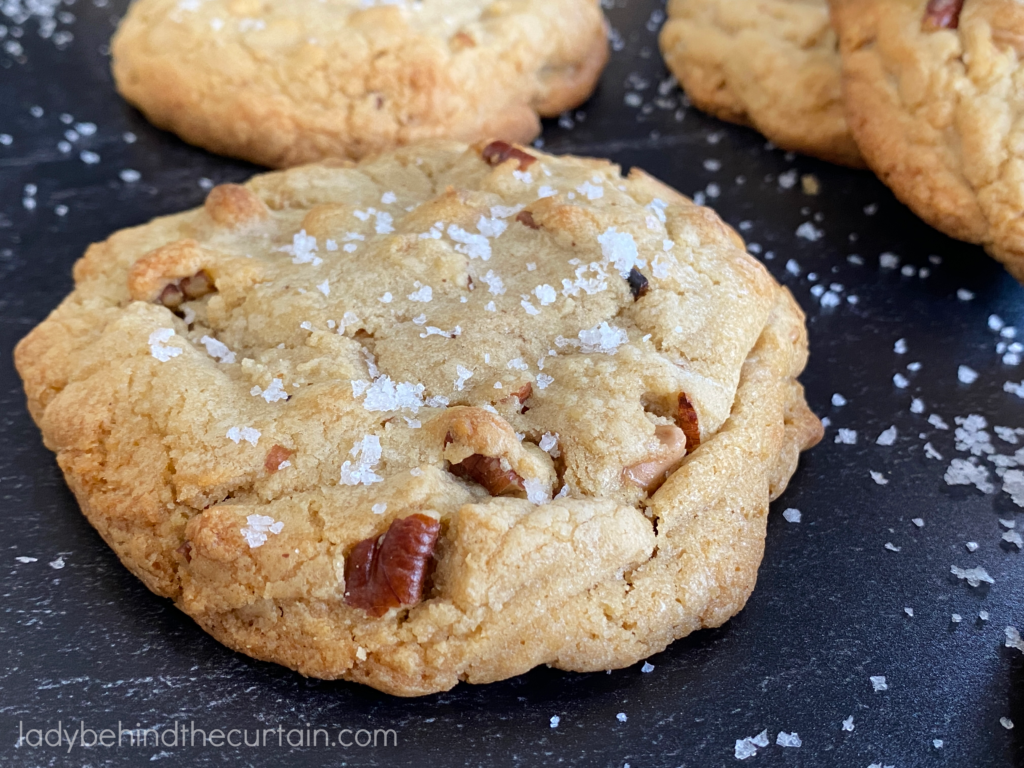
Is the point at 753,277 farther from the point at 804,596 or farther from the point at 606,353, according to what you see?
the point at 804,596

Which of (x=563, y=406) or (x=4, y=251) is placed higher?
(x=563, y=406)

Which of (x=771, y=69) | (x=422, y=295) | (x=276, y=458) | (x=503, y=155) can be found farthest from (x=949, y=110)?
(x=276, y=458)

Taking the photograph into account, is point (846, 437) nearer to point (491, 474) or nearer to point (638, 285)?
point (638, 285)

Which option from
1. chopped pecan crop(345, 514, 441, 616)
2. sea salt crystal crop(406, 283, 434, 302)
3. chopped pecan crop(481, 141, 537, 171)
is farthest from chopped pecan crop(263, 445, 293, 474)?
chopped pecan crop(481, 141, 537, 171)

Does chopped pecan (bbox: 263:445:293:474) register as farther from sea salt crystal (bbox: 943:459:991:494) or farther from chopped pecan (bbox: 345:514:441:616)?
sea salt crystal (bbox: 943:459:991:494)

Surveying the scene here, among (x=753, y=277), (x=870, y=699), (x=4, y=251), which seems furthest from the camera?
(x=4, y=251)

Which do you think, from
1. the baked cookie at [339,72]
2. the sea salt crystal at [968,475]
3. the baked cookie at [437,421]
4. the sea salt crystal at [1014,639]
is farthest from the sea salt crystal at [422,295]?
the sea salt crystal at [1014,639]

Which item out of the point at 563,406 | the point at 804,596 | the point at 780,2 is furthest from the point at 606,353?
the point at 780,2

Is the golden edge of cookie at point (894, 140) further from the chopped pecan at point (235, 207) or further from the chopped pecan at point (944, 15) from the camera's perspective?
the chopped pecan at point (235, 207)
